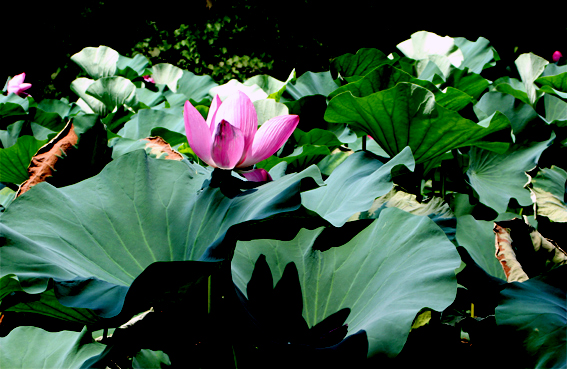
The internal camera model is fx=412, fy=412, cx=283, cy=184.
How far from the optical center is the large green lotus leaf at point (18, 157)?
112 cm

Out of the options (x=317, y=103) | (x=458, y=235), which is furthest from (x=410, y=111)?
(x=317, y=103)

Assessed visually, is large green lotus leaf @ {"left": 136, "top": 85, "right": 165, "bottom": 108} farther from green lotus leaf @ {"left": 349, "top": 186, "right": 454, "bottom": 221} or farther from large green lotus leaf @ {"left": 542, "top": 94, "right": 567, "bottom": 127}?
large green lotus leaf @ {"left": 542, "top": 94, "right": 567, "bottom": 127}

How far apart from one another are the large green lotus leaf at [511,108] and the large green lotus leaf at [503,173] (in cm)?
9

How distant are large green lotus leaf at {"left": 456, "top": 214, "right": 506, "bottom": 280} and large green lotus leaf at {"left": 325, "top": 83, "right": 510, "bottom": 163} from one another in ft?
0.73

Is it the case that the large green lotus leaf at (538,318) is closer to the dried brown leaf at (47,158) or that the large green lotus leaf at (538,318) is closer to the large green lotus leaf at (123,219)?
the large green lotus leaf at (123,219)

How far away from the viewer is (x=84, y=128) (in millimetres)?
989

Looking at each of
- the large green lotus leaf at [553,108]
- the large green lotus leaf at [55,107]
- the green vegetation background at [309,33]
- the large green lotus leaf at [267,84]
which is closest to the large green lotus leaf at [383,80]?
the large green lotus leaf at [267,84]

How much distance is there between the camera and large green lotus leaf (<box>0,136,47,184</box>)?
1.12 metres

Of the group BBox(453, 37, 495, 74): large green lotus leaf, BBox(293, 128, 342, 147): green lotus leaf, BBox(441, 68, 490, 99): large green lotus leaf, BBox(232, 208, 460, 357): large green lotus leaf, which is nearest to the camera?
BBox(232, 208, 460, 357): large green lotus leaf

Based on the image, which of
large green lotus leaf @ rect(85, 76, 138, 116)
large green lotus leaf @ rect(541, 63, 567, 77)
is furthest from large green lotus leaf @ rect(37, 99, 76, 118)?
large green lotus leaf @ rect(541, 63, 567, 77)

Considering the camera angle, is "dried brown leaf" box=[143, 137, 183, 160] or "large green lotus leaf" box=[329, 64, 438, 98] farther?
"large green lotus leaf" box=[329, 64, 438, 98]

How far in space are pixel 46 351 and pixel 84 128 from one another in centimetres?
51

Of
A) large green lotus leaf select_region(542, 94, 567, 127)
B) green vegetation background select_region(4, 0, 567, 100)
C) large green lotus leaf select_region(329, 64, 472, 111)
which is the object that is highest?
large green lotus leaf select_region(329, 64, 472, 111)

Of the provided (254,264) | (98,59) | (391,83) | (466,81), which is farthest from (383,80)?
(98,59)
